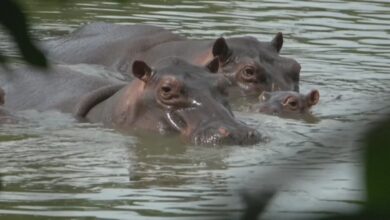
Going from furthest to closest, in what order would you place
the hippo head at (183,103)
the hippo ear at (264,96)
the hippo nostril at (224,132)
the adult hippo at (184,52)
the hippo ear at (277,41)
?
the hippo ear at (277,41)
the adult hippo at (184,52)
the hippo ear at (264,96)
the hippo head at (183,103)
the hippo nostril at (224,132)

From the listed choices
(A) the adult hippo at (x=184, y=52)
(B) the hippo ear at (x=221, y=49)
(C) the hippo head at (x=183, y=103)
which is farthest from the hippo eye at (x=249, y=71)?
(C) the hippo head at (x=183, y=103)

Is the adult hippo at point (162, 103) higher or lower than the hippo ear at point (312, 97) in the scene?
higher

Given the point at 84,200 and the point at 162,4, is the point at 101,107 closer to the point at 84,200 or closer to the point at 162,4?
the point at 84,200

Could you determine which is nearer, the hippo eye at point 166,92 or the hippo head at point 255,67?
the hippo eye at point 166,92

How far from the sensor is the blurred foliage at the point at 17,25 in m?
0.82

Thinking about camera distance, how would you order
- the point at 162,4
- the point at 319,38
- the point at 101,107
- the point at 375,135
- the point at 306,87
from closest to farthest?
the point at 375,135 < the point at 101,107 < the point at 306,87 < the point at 319,38 < the point at 162,4

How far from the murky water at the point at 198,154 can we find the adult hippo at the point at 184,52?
1.30 feet

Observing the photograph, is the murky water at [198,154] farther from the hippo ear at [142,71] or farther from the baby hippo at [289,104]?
the hippo ear at [142,71]

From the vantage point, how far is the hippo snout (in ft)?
22.4

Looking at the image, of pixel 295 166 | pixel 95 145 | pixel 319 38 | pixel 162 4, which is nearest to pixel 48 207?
pixel 95 145

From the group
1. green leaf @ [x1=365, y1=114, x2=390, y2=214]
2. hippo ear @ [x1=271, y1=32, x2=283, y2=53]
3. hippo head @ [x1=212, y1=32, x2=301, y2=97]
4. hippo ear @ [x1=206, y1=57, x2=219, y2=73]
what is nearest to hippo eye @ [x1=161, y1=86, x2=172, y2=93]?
hippo ear @ [x1=206, y1=57, x2=219, y2=73]

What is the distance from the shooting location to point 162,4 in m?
13.5

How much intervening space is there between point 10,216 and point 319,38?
7.09 metres

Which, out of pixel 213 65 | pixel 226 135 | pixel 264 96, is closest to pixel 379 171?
pixel 226 135
